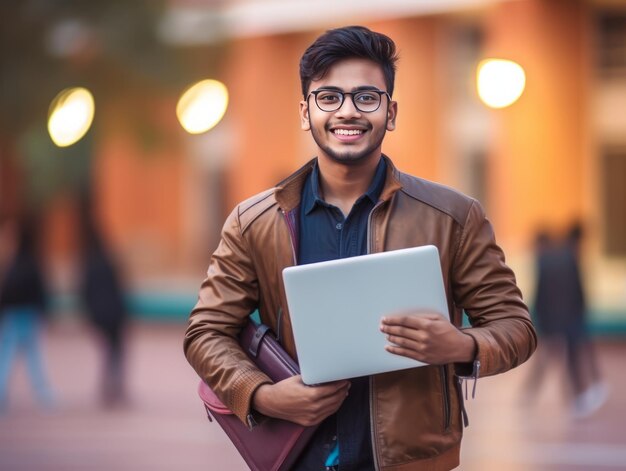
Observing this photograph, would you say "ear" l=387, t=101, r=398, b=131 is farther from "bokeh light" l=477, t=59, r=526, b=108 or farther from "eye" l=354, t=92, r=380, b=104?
"bokeh light" l=477, t=59, r=526, b=108

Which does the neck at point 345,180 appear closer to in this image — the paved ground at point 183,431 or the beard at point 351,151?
the beard at point 351,151

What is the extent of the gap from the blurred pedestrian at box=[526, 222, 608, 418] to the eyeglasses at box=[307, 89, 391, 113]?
29.4 feet

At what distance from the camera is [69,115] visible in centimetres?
924

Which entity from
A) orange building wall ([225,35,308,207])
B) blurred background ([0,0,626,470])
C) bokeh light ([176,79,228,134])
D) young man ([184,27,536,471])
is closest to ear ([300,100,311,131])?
young man ([184,27,536,471])

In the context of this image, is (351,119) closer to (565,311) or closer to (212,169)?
(565,311)

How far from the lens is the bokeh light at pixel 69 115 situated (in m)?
9.12

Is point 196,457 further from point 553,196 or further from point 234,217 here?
point 553,196

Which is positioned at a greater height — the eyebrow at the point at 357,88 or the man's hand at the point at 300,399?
the eyebrow at the point at 357,88

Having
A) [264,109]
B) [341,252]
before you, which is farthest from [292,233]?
[264,109]

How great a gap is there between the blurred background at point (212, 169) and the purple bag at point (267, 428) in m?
5.56

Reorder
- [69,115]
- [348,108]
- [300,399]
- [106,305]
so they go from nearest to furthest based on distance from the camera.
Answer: [300,399], [348,108], [69,115], [106,305]

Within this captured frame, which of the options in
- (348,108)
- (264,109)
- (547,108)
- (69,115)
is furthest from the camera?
(264,109)

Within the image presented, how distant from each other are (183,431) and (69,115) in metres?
Answer: 3.04

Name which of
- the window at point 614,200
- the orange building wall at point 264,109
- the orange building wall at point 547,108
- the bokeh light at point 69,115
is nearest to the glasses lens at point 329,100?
the bokeh light at point 69,115
